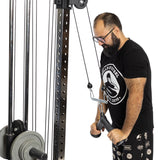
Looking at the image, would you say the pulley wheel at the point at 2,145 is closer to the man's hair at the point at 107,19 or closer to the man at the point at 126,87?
the man at the point at 126,87

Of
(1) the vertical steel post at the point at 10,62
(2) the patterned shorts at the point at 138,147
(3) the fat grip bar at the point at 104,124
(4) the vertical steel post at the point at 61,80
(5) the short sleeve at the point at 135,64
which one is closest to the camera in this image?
(1) the vertical steel post at the point at 10,62

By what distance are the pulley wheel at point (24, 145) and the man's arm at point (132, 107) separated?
56 centimetres

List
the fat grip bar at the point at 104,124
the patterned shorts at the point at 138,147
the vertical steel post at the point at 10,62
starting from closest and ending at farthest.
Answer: the vertical steel post at the point at 10,62
the fat grip bar at the point at 104,124
the patterned shorts at the point at 138,147

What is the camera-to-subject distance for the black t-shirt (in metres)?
2.14

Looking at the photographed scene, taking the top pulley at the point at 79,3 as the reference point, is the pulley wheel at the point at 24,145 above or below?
below

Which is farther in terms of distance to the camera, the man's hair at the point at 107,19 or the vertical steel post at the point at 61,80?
the man's hair at the point at 107,19

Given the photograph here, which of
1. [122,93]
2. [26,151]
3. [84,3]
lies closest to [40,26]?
[84,3]

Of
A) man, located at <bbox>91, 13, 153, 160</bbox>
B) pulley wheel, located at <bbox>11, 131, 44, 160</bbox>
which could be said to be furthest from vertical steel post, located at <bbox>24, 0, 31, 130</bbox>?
man, located at <bbox>91, 13, 153, 160</bbox>

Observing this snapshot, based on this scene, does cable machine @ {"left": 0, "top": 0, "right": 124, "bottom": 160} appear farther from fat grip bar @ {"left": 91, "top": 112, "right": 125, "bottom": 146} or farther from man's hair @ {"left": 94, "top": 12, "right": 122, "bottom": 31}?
fat grip bar @ {"left": 91, "top": 112, "right": 125, "bottom": 146}

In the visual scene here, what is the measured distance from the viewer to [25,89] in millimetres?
2049

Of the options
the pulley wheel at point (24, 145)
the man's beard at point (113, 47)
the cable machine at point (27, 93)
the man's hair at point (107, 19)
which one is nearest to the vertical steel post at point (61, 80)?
the cable machine at point (27, 93)

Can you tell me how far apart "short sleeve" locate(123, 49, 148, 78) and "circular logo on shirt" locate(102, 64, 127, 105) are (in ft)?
0.42

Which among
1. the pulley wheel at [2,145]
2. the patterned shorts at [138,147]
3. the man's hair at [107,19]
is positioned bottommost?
the patterned shorts at [138,147]

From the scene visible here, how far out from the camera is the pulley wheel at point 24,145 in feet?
6.46
